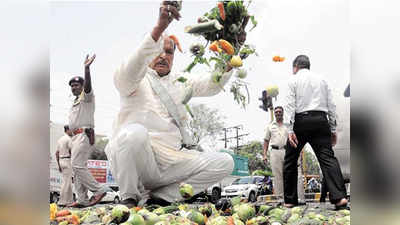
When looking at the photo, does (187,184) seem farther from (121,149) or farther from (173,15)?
(173,15)

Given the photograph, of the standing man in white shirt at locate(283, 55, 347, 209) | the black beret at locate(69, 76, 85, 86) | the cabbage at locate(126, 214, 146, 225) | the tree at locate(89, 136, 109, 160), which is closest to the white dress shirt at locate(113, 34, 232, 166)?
the tree at locate(89, 136, 109, 160)

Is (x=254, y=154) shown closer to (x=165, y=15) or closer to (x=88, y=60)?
(x=165, y=15)

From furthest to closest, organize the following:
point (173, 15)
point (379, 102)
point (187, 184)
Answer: point (187, 184) → point (173, 15) → point (379, 102)

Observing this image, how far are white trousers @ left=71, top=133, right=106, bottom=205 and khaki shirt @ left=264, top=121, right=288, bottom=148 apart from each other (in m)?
1.18

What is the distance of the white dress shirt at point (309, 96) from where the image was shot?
8.97 feet

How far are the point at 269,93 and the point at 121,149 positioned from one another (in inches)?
41.0

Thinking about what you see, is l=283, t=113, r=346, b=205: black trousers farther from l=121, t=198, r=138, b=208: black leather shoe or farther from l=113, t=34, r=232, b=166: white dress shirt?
l=121, t=198, r=138, b=208: black leather shoe

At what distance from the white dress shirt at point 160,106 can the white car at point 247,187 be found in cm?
39

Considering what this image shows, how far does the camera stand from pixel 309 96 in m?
2.76

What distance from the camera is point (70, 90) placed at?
2.82m

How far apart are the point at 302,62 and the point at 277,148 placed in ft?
1.97

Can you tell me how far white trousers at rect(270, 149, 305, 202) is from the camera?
9.39ft

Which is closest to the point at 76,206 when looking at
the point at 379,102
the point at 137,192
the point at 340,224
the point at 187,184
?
the point at 137,192

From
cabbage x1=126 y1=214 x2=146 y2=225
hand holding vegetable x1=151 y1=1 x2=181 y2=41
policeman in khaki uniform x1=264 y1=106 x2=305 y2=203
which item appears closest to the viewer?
cabbage x1=126 y1=214 x2=146 y2=225
